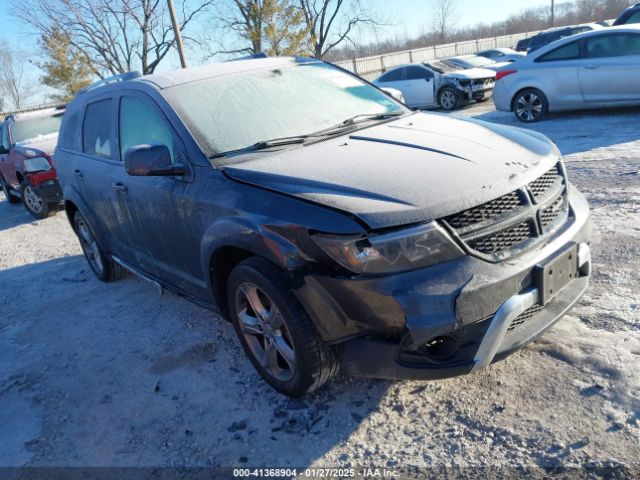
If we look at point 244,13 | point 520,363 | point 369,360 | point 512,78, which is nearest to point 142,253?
Result: point 369,360

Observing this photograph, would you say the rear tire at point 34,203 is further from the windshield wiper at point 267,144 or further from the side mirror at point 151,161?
the windshield wiper at point 267,144

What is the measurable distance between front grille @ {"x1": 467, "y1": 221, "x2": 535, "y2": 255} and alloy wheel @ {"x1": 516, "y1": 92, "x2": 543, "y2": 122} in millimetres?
8585

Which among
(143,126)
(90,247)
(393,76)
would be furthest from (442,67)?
(143,126)

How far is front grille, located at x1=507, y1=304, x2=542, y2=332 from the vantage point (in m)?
2.52

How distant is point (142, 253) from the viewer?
163 inches

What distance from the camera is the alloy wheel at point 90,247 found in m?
5.34

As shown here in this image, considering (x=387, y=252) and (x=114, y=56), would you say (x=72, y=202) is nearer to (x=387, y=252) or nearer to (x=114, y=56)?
(x=387, y=252)

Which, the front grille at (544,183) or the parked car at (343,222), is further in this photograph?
the front grille at (544,183)

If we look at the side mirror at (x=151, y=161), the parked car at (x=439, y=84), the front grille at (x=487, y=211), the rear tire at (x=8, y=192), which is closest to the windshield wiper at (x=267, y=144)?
the side mirror at (x=151, y=161)

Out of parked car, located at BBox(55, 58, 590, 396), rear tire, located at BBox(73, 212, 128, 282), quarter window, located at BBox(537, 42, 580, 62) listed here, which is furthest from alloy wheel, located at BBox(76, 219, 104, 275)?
quarter window, located at BBox(537, 42, 580, 62)

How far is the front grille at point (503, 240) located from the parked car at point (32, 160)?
8.10m

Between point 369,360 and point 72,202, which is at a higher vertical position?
point 72,202

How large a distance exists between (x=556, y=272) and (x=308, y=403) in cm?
148

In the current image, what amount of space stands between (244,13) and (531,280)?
93.9 ft
